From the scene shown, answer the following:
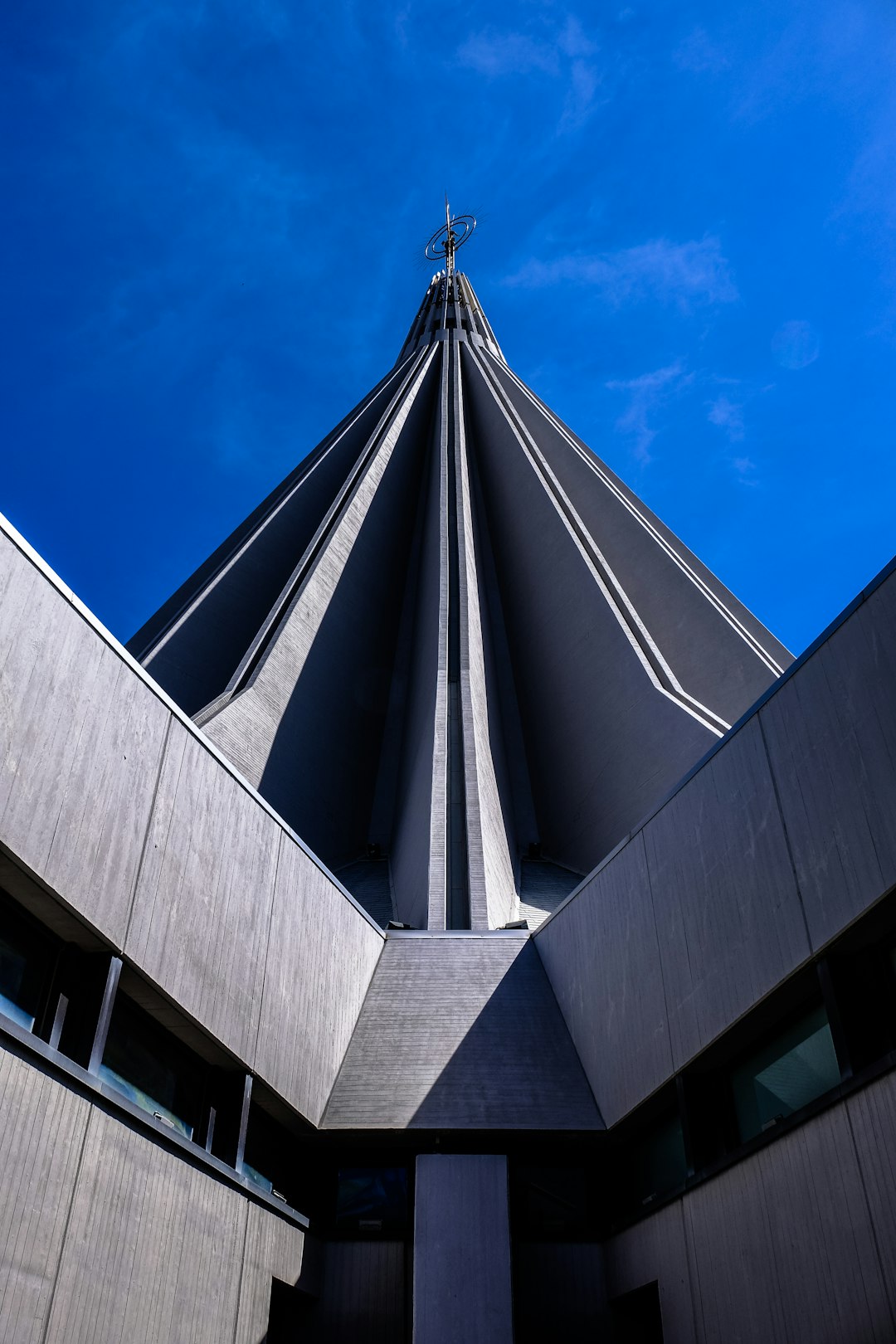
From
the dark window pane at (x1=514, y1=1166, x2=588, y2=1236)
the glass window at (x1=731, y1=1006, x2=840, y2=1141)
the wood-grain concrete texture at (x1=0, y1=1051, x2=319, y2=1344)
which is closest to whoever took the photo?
the wood-grain concrete texture at (x1=0, y1=1051, x2=319, y2=1344)

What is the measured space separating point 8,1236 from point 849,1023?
426 centimetres

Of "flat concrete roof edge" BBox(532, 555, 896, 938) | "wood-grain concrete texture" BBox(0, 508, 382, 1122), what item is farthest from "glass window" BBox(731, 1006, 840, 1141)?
"wood-grain concrete texture" BBox(0, 508, 382, 1122)

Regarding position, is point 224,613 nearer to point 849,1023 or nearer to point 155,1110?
point 155,1110

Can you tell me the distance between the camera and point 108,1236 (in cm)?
551

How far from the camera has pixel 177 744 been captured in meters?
6.98

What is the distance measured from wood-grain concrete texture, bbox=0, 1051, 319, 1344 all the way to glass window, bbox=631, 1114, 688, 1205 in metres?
2.82

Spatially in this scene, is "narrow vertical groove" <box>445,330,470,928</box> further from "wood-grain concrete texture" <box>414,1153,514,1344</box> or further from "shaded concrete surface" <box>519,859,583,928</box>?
"wood-grain concrete texture" <box>414,1153,514,1344</box>

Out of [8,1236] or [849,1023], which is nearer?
[8,1236]

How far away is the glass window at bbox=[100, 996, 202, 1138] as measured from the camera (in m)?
6.14

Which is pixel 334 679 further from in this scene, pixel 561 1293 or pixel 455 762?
pixel 561 1293

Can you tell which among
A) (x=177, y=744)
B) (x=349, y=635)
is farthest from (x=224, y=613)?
(x=177, y=744)

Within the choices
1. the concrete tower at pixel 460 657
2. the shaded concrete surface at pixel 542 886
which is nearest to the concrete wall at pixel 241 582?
the concrete tower at pixel 460 657

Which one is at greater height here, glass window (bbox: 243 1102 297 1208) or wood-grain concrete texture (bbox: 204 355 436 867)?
wood-grain concrete texture (bbox: 204 355 436 867)

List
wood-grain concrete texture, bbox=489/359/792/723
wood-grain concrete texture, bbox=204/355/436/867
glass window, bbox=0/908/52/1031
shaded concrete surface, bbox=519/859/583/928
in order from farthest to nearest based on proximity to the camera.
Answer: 1. wood-grain concrete texture, bbox=489/359/792/723
2. wood-grain concrete texture, bbox=204/355/436/867
3. shaded concrete surface, bbox=519/859/583/928
4. glass window, bbox=0/908/52/1031
